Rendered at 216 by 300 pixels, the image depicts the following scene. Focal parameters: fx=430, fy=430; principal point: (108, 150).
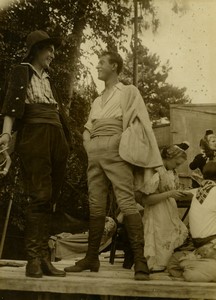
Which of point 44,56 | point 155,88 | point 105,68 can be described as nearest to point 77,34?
point 105,68

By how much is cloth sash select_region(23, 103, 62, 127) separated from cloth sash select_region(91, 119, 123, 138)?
10.5 inches

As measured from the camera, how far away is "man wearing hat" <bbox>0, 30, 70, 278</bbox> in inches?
89.6

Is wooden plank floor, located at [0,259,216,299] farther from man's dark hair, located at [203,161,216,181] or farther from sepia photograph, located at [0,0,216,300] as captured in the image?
man's dark hair, located at [203,161,216,181]

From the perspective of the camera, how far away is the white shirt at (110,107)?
2588mm

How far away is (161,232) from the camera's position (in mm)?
2752

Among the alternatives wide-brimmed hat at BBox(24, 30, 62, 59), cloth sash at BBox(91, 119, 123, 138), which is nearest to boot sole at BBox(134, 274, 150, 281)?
cloth sash at BBox(91, 119, 123, 138)

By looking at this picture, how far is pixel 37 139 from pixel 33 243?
553 mm

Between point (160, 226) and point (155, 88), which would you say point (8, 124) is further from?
point (155, 88)

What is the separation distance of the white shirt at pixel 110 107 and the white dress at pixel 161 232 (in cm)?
52

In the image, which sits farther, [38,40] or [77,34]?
[77,34]

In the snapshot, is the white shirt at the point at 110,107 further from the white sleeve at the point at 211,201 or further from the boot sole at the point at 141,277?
the boot sole at the point at 141,277

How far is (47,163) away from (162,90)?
16.5 meters

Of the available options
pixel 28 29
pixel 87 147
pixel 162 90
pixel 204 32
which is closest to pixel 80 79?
pixel 28 29

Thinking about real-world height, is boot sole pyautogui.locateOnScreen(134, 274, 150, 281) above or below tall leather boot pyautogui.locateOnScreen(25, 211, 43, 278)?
below
